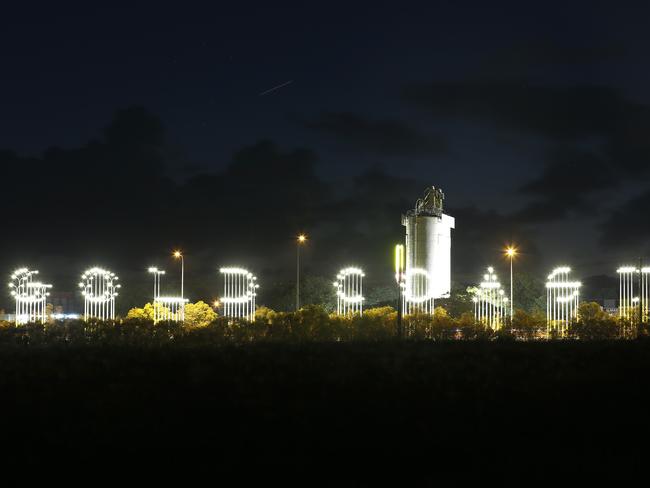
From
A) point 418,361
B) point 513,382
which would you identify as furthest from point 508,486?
point 418,361

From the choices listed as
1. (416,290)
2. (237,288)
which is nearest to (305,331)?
(237,288)

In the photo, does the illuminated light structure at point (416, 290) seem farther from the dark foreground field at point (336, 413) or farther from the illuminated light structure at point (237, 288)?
the dark foreground field at point (336, 413)

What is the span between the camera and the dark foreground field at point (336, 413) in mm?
10742

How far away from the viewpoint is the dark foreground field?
423 inches

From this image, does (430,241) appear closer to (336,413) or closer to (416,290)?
(416,290)

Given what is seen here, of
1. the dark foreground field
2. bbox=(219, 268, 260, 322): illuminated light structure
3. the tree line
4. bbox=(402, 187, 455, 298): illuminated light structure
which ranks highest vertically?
bbox=(402, 187, 455, 298): illuminated light structure

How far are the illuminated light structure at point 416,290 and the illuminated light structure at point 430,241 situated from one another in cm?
44

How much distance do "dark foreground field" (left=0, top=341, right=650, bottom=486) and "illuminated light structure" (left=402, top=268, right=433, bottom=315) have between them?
33.7 meters

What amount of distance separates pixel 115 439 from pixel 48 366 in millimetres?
8053

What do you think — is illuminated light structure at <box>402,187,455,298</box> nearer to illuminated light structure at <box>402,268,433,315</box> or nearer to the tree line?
illuminated light structure at <box>402,268,433,315</box>

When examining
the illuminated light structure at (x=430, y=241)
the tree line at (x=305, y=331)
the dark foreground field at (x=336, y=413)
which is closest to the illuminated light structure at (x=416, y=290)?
the illuminated light structure at (x=430, y=241)

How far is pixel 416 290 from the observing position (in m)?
54.9

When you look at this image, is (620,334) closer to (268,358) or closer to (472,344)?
(472,344)

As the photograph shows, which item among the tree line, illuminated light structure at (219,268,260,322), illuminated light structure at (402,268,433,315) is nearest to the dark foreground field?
the tree line
